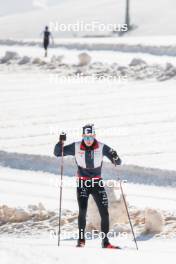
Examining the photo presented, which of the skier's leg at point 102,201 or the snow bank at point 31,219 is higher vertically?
the skier's leg at point 102,201

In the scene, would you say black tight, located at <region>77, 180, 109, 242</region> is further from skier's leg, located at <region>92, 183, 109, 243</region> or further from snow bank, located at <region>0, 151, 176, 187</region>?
snow bank, located at <region>0, 151, 176, 187</region>

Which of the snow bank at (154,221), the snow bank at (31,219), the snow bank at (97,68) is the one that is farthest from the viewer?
the snow bank at (97,68)

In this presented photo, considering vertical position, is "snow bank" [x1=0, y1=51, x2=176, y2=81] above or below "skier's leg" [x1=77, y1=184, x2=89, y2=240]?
above

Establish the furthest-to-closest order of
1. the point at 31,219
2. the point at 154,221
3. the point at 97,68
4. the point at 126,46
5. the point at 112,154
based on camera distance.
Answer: the point at 126,46 < the point at 97,68 < the point at 31,219 < the point at 154,221 < the point at 112,154

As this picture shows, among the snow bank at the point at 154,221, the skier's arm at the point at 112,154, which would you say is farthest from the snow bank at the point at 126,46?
the skier's arm at the point at 112,154

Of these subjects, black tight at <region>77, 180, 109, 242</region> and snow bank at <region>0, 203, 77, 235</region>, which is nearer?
black tight at <region>77, 180, 109, 242</region>

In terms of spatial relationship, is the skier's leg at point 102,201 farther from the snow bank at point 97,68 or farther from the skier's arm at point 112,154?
the snow bank at point 97,68

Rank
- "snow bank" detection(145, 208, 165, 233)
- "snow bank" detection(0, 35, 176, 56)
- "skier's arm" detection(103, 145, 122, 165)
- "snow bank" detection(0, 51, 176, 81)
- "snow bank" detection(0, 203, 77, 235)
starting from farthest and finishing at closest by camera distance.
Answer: "snow bank" detection(0, 35, 176, 56)
"snow bank" detection(0, 51, 176, 81)
"snow bank" detection(0, 203, 77, 235)
"snow bank" detection(145, 208, 165, 233)
"skier's arm" detection(103, 145, 122, 165)

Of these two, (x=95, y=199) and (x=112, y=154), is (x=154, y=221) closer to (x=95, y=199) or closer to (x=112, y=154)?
(x=95, y=199)

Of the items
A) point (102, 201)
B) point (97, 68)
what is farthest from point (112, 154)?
point (97, 68)

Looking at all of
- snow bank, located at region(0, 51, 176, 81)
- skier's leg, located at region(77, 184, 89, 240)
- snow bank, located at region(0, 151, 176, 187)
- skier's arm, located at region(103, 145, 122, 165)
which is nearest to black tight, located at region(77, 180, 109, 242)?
skier's leg, located at region(77, 184, 89, 240)

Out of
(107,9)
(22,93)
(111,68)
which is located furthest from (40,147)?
(107,9)

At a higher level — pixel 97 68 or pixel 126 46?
pixel 126 46

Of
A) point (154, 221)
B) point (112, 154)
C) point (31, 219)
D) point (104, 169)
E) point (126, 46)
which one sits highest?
point (126, 46)
